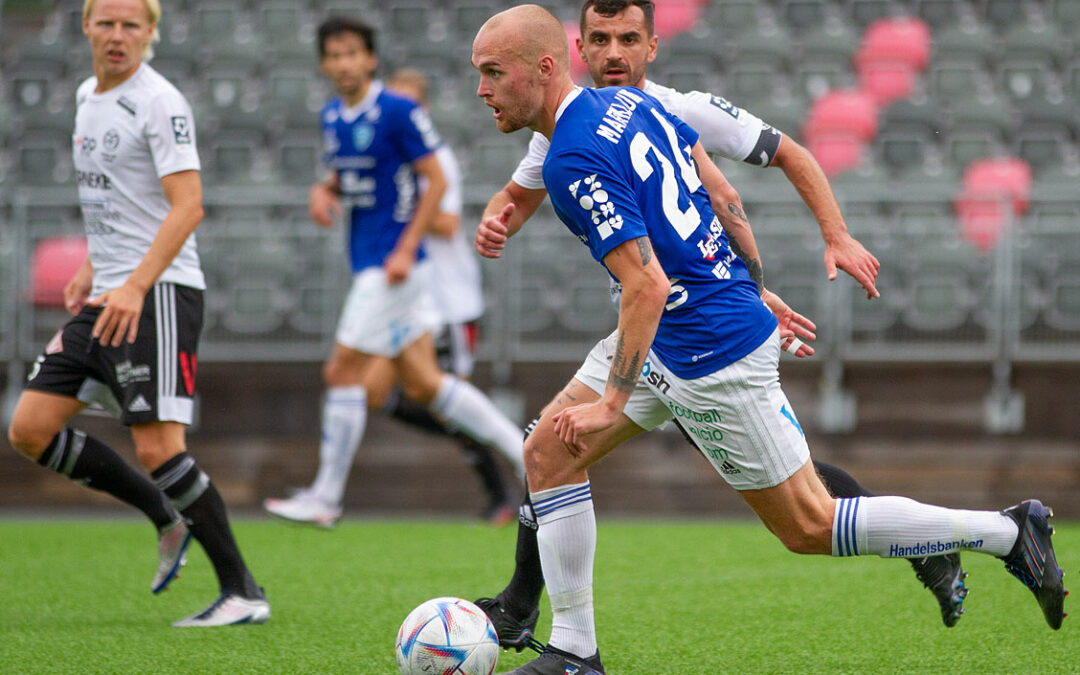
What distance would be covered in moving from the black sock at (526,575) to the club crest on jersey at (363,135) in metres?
3.92

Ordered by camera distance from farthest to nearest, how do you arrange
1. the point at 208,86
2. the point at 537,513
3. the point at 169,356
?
the point at 208,86, the point at 169,356, the point at 537,513

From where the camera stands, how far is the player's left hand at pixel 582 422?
10.9 feet

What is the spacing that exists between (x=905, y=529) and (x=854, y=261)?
812 mm

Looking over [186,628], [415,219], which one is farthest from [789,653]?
[415,219]

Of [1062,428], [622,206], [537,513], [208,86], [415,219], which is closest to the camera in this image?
[622,206]

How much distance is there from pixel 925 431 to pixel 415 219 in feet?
13.4

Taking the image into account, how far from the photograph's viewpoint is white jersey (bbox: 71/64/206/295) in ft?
15.9

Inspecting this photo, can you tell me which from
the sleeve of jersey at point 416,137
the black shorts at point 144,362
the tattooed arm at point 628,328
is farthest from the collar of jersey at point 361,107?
the tattooed arm at point 628,328

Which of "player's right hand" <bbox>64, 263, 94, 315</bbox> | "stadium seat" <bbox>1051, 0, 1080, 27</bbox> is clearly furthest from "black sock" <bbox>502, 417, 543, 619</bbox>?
"stadium seat" <bbox>1051, 0, 1080, 27</bbox>

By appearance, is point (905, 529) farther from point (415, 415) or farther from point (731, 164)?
point (731, 164)

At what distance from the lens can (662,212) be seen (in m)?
3.56

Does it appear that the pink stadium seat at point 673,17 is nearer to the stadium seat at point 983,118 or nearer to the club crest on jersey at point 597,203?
the stadium seat at point 983,118

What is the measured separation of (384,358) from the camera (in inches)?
313

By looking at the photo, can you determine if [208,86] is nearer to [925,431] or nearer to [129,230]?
[925,431]
